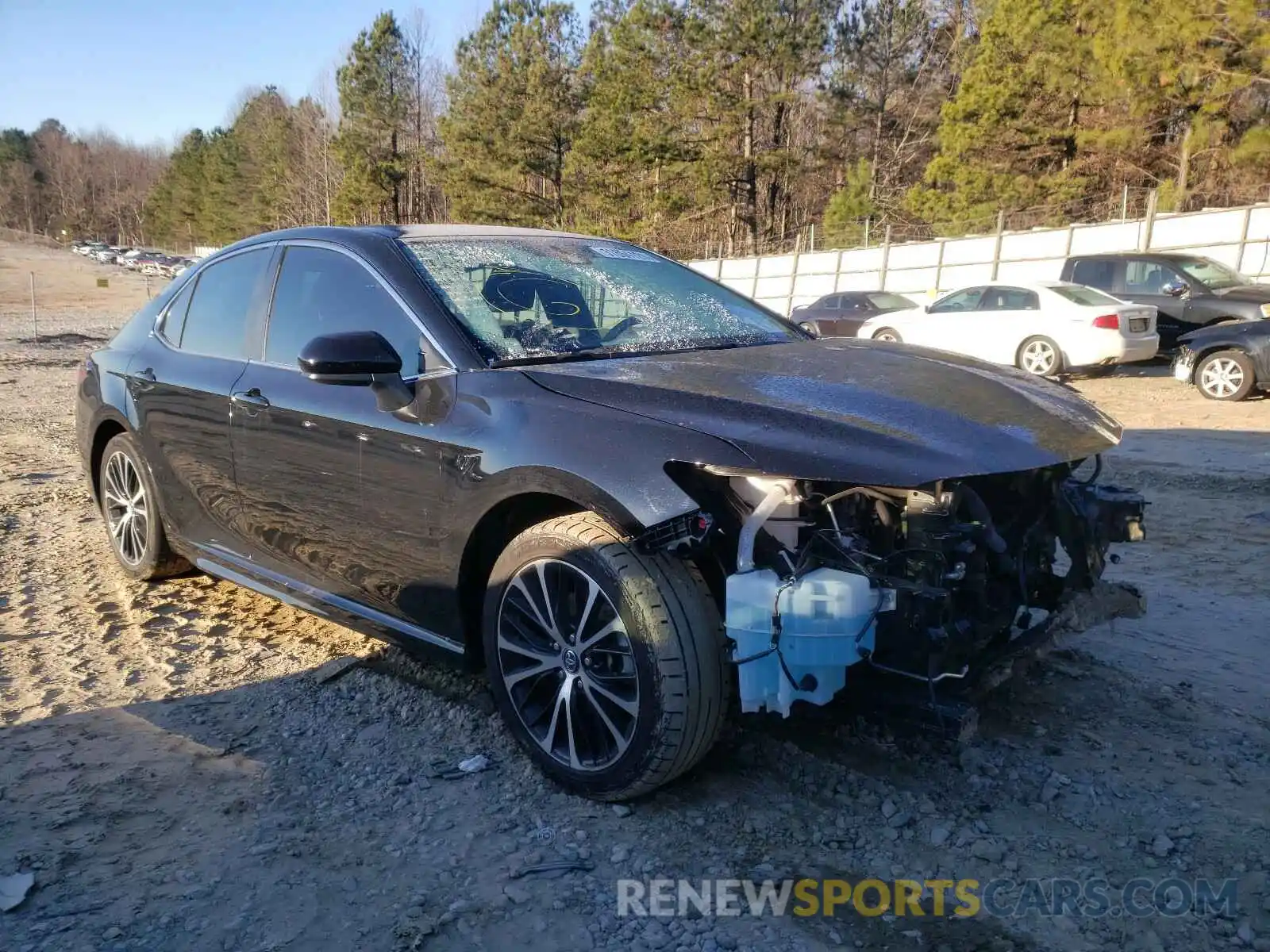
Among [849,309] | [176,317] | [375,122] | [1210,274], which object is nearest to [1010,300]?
[1210,274]

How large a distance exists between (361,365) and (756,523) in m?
1.33

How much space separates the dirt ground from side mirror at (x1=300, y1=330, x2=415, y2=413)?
45.0 inches

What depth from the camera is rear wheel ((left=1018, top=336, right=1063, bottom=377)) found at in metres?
A: 13.8

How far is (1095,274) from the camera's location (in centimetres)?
1572

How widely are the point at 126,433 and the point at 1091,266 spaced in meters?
14.9

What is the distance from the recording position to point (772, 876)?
2.58 meters

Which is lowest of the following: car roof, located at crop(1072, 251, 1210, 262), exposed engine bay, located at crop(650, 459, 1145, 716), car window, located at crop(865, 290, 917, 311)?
exposed engine bay, located at crop(650, 459, 1145, 716)

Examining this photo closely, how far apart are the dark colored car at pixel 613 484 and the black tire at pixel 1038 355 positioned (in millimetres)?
10864

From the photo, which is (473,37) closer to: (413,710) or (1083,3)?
(1083,3)

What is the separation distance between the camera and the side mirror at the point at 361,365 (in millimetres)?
3086

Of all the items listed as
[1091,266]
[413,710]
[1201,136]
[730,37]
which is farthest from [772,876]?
[730,37]

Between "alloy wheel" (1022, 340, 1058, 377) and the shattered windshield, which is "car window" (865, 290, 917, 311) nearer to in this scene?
"alloy wheel" (1022, 340, 1058, 377)

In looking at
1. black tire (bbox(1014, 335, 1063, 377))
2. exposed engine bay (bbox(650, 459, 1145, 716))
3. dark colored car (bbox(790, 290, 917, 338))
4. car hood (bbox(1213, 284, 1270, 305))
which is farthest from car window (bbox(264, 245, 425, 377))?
dark colored car (bbox(790, 290, 917, 338))

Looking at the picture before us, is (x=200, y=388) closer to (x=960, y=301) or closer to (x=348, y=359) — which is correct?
(x=348, y=359)
